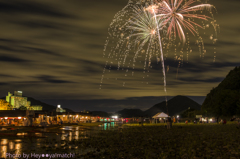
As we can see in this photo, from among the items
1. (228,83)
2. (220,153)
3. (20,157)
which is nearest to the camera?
(20,157)

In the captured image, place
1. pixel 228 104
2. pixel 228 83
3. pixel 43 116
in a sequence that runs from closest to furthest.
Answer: pixel 228 104, pixel 43 116, pixel 228 83

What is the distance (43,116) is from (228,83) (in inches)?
2768

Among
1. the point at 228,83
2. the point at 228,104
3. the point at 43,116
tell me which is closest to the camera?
the point at 228,104

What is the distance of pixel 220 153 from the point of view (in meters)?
12.6

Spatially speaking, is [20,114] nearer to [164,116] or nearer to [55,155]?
[164,116]

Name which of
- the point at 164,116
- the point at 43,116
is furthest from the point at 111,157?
the point at 43,116

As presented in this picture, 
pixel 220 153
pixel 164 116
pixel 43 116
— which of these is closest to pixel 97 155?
pixel 220 153

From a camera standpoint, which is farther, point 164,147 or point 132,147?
point 164,147

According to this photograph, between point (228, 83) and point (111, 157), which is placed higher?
point (228, 83)

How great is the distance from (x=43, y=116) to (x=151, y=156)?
241 ft

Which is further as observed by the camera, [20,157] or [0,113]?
[0,113]

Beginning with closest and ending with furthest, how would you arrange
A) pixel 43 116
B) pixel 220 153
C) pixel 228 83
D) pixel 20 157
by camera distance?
pixel 20 157 < pixel 220 153 < pixel 43 116 < pixel 228 83

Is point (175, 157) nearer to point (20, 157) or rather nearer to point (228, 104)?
point (20, 157)

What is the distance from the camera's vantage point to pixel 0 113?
226 ft
